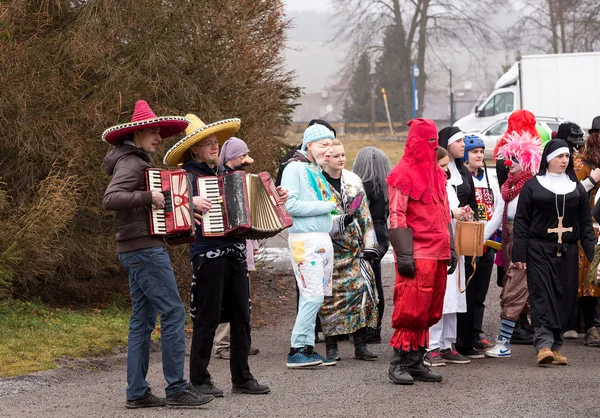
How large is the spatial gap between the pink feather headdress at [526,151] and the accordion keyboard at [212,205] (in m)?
3.46

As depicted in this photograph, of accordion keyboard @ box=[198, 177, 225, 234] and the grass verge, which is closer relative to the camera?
accordion keyboard @ box=[198, 177, 225, 234]

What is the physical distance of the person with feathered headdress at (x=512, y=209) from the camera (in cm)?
961

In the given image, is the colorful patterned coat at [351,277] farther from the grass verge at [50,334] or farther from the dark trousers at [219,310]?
the grass verge at [50,334]

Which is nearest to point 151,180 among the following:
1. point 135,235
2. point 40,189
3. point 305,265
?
point 135,235

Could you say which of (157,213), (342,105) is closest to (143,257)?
(157,213)

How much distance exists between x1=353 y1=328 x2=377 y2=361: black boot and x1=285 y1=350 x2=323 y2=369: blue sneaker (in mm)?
530

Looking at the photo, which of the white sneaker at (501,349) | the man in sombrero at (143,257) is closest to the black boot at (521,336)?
the white sneaker at (501,349)

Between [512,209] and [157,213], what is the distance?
3946 millimetres

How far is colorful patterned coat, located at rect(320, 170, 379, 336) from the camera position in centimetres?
926

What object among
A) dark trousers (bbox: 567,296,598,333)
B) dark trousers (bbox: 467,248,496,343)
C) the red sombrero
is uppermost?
the red sombrero

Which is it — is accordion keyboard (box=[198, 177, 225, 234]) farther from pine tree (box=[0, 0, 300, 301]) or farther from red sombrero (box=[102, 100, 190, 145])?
pine tree (box=[0, 0, 300, 301])

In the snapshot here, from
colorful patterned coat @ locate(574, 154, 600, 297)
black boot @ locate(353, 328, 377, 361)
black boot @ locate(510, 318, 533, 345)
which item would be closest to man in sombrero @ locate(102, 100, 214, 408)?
black boot @ locate(353, 328, 377, 361)

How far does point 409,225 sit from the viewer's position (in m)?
8.23

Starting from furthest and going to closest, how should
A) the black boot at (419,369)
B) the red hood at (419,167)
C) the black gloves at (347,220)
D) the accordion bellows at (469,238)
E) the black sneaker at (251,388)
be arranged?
the black gloves at (347,220), the accordion bellows at (469,238), the black boot at (419,369), the red hood at (419,167), the black sneaker at (251,388)
